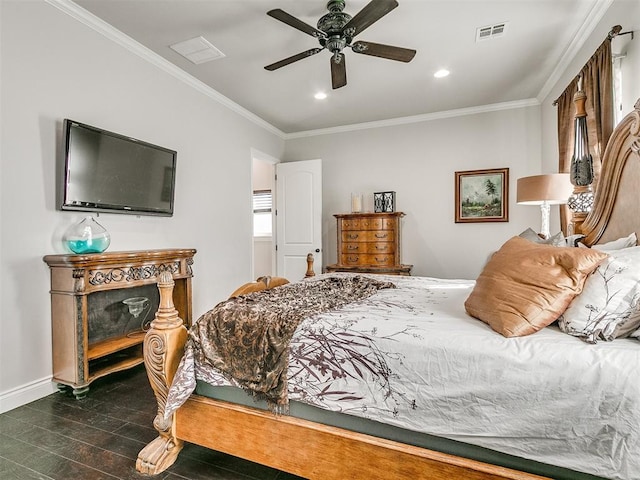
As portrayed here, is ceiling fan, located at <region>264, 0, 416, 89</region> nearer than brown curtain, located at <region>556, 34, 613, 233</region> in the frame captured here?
Yes

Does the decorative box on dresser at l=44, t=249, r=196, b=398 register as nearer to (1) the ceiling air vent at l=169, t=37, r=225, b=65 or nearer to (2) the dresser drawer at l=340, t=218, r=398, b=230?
(1) the ceiling air vent at l=169, t=37, r=225, b=65

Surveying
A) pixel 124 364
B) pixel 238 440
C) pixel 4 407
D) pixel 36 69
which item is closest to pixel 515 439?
pixel 238 440

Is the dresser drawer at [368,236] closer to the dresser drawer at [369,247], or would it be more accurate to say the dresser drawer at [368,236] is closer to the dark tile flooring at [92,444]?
the dresser drawer at [369,247]

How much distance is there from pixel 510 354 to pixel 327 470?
0.86m

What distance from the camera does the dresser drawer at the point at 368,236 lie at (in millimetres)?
4273

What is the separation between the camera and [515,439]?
3.51 feet

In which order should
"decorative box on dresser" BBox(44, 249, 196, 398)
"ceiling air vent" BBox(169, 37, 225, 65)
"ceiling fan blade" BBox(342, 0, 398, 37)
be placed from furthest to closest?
"ceiling air vent" BBox(169, 37, 225, 65) < "decorative box on dresser" BBox(44, 249, 196, 398) < "ceiling fan blade" BBox(342, 0, 398, 37)

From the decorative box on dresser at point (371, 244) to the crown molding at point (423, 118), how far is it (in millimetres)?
1449

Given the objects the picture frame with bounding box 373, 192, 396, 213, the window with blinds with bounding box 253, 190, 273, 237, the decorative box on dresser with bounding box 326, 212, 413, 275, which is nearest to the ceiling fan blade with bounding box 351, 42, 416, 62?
the decorative box on dresser with bounding box 326, 212, 413, 275

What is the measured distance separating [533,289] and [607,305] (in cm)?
23

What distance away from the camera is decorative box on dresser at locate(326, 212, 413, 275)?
4250 millimetres

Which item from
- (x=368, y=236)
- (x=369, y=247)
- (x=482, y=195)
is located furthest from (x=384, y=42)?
(x=482, y=195)

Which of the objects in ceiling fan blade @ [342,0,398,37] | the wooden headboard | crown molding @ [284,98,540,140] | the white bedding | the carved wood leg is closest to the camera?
the white bedding

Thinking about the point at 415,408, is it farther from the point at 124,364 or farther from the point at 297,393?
the point at 124,364
